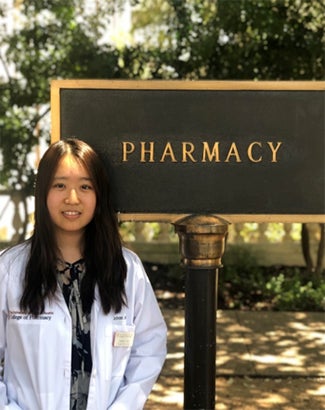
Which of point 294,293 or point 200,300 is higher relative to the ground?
point 200,300

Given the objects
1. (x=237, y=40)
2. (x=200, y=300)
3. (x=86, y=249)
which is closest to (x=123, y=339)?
(x=86, y=249)

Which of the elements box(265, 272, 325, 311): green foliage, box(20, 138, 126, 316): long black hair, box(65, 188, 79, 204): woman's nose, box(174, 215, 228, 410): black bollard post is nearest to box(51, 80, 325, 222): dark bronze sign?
box(174, 215, 228, 410): black bollard post

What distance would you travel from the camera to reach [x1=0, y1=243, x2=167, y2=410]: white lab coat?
206 centimetres

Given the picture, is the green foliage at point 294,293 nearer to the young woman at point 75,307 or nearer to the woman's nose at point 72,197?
the young woman at point 75,307

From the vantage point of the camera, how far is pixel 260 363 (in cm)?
442

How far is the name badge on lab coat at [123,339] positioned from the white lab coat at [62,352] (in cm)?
1

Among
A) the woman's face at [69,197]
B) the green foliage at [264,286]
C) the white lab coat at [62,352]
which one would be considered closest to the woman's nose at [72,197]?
the woman's face at [69,197]

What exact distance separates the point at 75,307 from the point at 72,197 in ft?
1.29

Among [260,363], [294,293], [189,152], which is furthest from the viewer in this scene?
[294,293]

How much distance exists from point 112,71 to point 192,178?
3862 millimetres

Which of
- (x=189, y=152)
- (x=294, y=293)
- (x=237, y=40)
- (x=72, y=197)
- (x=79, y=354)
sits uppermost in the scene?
(x=237, y=40)

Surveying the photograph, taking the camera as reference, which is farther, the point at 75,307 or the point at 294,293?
the point at 294,293

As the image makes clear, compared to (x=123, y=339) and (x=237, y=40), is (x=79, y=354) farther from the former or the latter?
(x=237, y=40)

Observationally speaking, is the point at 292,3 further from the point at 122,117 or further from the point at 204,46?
the point at 122,117
